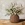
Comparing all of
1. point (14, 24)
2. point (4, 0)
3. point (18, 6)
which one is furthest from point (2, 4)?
point (14, 24)

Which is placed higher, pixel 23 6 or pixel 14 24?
pixel 23 6

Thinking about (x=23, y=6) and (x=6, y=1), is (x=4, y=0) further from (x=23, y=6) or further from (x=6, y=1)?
(x=23, y=6)

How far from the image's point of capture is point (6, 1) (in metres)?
1.65

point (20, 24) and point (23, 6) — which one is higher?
point (23, 6)

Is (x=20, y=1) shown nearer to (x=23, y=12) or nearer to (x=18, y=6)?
(x=18, y=6)

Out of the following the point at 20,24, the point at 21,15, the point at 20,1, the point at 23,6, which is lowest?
the point at 20,24

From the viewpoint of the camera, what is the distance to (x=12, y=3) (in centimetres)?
163

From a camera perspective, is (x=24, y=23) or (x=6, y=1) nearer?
(x=24, y=23)

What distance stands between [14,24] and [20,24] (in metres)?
0.10

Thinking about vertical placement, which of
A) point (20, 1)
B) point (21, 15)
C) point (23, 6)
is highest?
point (20, 1)

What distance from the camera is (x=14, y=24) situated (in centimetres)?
126

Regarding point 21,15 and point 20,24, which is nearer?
point 20,24

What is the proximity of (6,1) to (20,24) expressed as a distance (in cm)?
66

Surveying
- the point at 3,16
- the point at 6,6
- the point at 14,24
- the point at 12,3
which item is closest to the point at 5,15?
the point at 3,16
